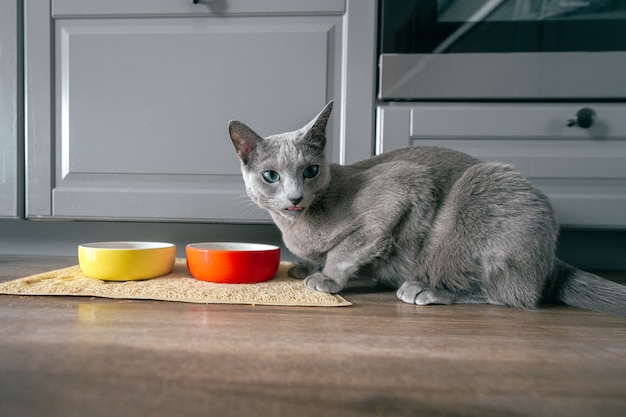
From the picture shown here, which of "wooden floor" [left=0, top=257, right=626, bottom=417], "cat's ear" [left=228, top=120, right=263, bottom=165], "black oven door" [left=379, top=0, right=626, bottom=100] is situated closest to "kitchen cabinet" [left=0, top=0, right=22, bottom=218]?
"wooden floor" [left=0, top=257, right=626, bottom=417]

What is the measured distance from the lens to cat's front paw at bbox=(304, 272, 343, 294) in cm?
87

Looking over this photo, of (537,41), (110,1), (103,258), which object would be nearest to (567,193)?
(537,41)

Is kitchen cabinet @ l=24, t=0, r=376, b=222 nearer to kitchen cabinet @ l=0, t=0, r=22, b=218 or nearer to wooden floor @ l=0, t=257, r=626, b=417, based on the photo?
kitchen cabinet @ l=0, t=0, r=22, b=218

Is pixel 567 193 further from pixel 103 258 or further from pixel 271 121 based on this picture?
pixel 103 258

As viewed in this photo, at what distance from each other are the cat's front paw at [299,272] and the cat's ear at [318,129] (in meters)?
0.33

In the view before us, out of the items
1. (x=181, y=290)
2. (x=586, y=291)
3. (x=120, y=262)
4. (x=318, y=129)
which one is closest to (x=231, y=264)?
(x=181, y=290)

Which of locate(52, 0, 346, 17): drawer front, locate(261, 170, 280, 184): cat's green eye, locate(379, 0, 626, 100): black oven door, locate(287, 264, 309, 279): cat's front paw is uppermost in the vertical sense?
locate(52, 0, 346, 17): drawer front

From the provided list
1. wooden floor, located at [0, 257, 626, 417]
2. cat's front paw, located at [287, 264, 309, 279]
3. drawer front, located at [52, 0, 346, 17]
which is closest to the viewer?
wooden floor, located at [0, 257, 626, 417]

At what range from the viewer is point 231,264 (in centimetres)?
89

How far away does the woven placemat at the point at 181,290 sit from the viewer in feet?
2.57

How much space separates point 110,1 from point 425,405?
1.35 m

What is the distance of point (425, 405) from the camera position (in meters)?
0.41

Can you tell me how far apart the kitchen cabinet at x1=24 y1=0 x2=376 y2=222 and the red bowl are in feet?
1.09

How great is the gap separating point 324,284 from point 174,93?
30.2 inches
